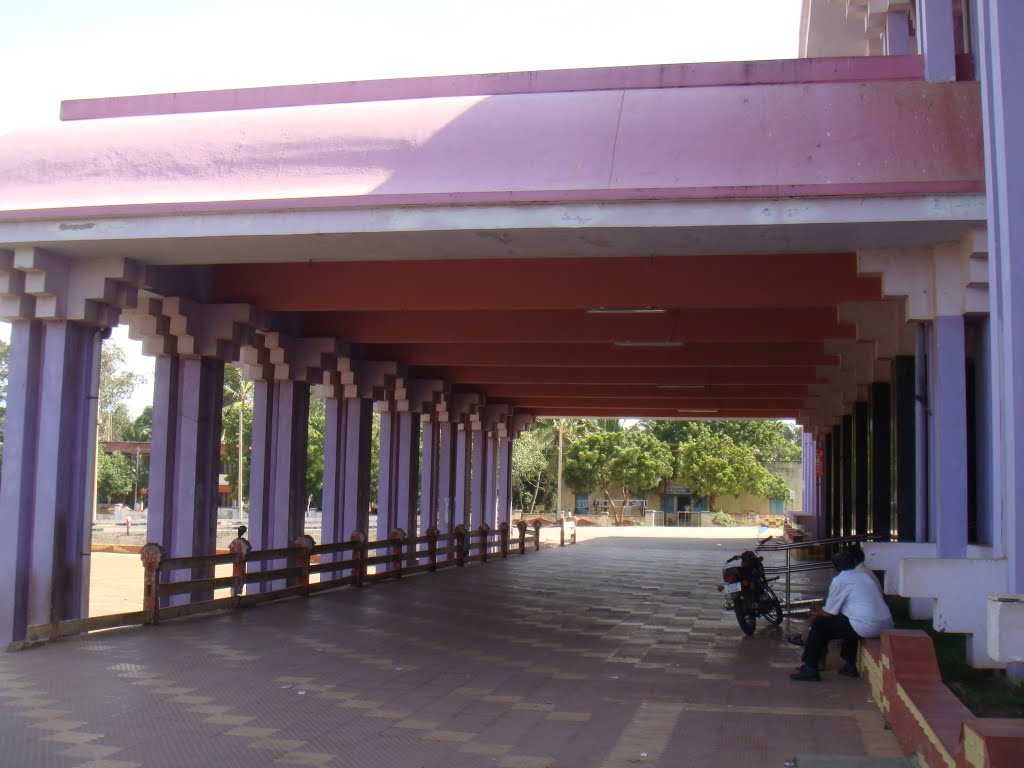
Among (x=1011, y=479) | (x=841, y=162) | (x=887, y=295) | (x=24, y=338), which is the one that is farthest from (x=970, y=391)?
(x=24, y=338)

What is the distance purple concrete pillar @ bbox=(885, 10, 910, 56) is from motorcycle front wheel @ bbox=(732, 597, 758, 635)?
672 cm

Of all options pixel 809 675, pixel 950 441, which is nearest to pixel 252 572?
pixel 809 675

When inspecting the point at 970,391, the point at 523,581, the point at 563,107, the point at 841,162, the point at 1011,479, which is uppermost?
the point at 563,107

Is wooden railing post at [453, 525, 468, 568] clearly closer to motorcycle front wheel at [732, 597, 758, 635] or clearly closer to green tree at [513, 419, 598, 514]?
motorcycle front wheel at [732, 597, 758, 635]

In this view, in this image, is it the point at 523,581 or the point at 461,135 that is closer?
the point at 461,135

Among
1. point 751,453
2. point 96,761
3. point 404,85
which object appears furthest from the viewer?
point 751,453

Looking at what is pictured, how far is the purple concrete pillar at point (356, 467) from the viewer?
17938 mm

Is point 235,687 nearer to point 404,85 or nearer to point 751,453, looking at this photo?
point 404,85

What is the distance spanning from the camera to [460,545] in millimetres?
22062

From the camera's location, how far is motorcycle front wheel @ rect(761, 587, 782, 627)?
12.2m

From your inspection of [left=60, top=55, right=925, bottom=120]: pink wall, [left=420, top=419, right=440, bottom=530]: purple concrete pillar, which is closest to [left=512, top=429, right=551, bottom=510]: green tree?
[left=420, top=419, right=440, bottom=530]: purple concrete pillar

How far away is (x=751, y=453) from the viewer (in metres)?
58.3

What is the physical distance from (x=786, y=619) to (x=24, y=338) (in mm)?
9614

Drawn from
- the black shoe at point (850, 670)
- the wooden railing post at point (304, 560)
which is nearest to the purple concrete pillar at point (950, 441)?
the black shoe at point (850, 670)
